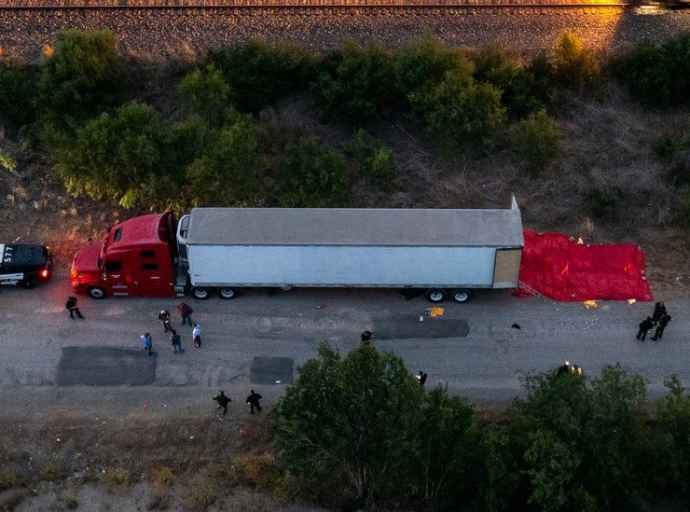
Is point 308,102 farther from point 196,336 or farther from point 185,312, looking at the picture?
point 196,336

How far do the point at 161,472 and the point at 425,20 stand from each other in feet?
74.8

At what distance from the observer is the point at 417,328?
25594mm

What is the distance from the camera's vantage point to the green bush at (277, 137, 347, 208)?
29.0 meters

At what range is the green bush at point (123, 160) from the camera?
1128 inches

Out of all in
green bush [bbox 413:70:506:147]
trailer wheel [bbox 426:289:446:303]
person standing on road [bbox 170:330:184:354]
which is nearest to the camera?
person standing on road [bbox 170:330:184:354]

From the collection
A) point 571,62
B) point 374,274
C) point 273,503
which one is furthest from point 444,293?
point 571,62

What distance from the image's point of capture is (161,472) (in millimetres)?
21109

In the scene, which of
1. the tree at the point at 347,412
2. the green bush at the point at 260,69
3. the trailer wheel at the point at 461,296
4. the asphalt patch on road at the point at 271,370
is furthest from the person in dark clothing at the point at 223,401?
the green bush at the point at 260,69

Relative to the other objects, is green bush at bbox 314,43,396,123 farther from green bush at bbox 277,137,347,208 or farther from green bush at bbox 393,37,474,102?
green bush at bbox 277,137,347,208

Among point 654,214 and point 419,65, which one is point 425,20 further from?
point 654,214

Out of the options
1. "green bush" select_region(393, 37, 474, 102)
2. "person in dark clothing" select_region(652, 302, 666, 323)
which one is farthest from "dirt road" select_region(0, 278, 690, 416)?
"green bush" select_region(393, 37, 474, 102)

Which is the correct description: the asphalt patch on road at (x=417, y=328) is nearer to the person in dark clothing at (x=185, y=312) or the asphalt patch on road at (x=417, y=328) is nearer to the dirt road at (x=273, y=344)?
the dirt road at (x=273, y=344)

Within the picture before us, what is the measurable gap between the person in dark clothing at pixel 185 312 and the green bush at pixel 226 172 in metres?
4.79

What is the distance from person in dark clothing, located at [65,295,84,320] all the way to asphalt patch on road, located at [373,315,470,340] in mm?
9408
